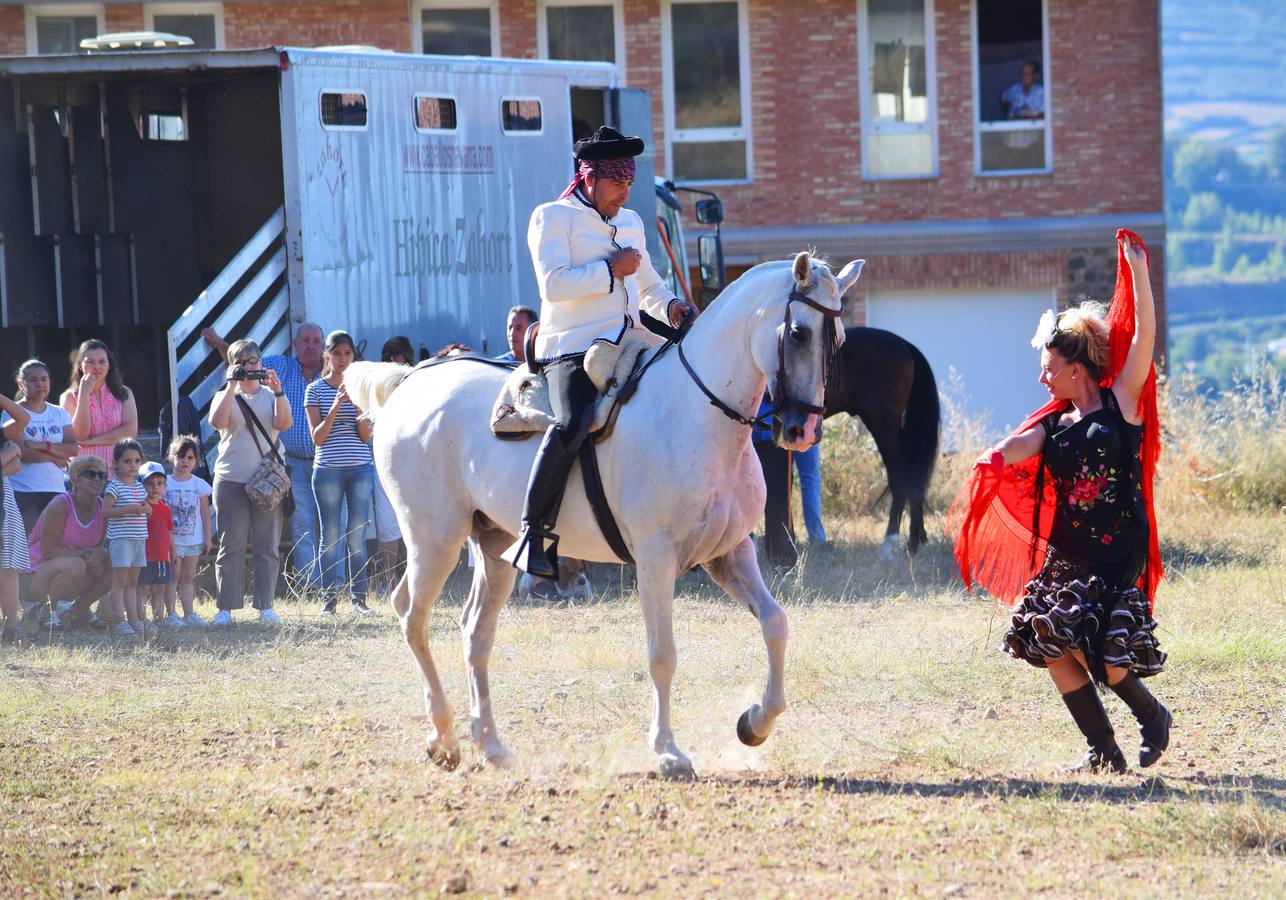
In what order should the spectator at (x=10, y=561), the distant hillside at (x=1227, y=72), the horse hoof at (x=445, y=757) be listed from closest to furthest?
the horse hoof at (x=445, y=757) < the spectator at (x=10, y=561) < the distant hillside at (x=1227, y=72)

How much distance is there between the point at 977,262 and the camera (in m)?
24.5

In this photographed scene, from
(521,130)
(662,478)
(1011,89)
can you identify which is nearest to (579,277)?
(662,478)

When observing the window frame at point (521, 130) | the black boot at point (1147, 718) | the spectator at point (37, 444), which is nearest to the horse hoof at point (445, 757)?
the black boot at point (1147, 718)

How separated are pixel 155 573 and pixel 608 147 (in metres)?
5.62

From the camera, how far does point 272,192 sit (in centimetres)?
1520

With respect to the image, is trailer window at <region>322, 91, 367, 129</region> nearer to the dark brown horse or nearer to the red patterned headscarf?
the dark brown horse

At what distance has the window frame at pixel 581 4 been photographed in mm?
24562

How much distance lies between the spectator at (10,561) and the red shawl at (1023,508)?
6.56m

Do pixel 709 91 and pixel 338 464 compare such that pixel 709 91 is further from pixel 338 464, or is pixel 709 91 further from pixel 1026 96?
pixel 338 464

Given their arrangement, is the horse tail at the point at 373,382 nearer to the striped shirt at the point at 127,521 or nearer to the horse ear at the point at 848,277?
the horse ear at the point at 848,277

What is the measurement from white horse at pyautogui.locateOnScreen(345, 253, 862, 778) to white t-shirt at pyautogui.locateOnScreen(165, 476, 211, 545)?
4.17 metres

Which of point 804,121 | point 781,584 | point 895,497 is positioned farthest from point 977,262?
point 781,584

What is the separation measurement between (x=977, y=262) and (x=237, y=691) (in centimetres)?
1744

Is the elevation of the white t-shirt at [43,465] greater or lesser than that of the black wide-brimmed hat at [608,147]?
lesser
